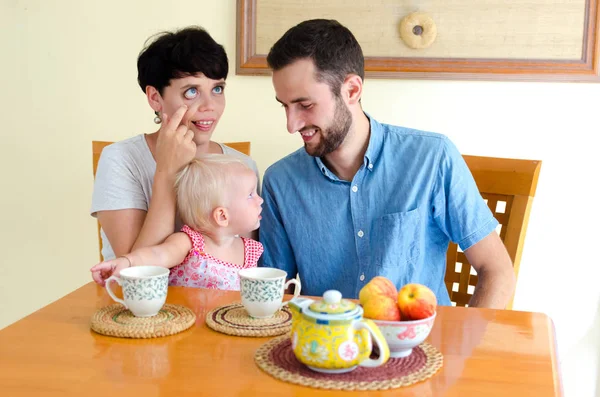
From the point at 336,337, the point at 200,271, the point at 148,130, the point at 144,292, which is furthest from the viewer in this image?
the point at 148,130

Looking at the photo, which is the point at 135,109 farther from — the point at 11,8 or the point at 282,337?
the point at 282,337

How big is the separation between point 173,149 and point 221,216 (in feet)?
0.67

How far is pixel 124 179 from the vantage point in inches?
68.9

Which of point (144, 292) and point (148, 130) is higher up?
point (148, 130)

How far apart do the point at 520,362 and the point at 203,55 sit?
1.12 metres

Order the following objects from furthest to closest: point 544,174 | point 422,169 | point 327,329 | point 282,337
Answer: point 544,174, point 422,169, point 282,337, point 327,329

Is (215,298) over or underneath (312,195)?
underneath

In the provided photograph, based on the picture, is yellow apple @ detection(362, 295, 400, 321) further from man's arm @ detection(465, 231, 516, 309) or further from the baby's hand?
man's arm @ detection(465, 231, 516, 309)

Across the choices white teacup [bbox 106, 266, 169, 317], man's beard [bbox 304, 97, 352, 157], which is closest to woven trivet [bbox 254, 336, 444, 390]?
white teacup [bbox 106, 266, 169, 317]

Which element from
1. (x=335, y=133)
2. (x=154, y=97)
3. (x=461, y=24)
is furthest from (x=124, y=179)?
(x=461, y=24)

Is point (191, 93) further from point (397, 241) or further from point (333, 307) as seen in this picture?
point (333, 307)

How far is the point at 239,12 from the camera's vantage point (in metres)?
2.31

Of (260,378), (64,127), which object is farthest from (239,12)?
(260,378)

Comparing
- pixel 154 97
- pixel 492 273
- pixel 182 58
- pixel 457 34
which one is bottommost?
pixel 492 273
